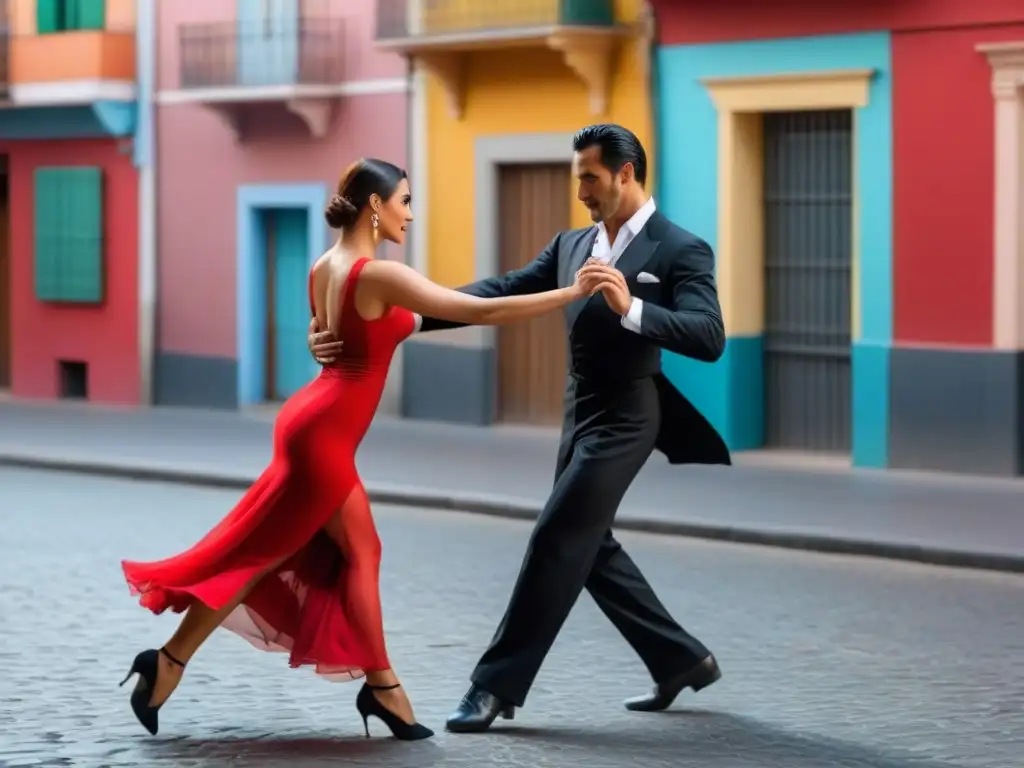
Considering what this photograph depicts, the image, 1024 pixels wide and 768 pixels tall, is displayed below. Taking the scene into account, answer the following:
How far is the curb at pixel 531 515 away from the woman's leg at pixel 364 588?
534 centimetres

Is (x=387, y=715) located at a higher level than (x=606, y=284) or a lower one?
lower

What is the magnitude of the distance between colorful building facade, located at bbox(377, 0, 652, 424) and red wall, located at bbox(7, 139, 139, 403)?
13.7ft

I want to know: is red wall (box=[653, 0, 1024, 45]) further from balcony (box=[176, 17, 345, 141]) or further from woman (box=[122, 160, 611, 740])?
woman (box=[122, 160, 611, 740])

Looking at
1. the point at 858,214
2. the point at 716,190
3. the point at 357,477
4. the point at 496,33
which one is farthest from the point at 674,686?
the point at 496,33

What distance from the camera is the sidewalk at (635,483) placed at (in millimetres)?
13141

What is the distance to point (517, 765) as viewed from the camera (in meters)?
7.26

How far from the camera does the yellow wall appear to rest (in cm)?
1958

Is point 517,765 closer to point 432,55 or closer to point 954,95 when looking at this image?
point 954,95

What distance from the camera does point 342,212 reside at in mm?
7691

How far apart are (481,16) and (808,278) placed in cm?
388

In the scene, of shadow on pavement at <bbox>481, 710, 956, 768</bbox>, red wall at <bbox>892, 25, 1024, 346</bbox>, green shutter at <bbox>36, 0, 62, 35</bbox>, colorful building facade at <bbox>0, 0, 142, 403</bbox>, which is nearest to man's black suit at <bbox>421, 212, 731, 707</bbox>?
shadow on pavement at <bbox>481, 710, 956, 768</bbox>

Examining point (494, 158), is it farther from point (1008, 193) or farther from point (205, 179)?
point (1008, 193)

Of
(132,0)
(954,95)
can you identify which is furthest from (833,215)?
(132,0)

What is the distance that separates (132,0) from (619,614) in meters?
17.2
